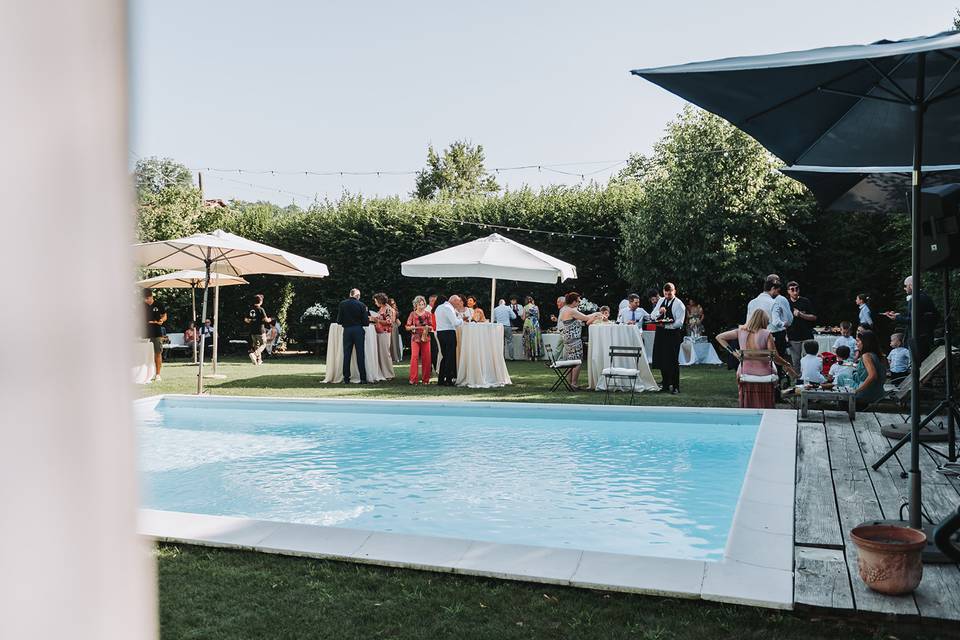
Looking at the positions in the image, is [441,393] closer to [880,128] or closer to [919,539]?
[880,128]

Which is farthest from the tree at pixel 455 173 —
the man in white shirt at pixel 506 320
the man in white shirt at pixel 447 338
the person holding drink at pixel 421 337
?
the man in white shirt at pixel 447 338

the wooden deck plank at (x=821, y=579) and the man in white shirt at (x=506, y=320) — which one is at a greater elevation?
the man in white shirt at (x=506, y=320)

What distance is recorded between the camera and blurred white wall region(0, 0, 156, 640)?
371 mm

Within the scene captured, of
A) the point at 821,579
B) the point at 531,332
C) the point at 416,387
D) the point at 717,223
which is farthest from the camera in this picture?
the point at 531,332

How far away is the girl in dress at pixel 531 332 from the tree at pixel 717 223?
2.47 m

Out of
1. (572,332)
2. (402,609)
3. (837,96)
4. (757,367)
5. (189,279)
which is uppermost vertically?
(837,96)

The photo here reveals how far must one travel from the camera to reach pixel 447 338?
1323 centimetres

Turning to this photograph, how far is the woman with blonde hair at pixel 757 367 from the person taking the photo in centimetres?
923

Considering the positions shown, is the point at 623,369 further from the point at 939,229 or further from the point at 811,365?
the point at 939,229

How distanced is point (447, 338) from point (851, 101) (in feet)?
28.0

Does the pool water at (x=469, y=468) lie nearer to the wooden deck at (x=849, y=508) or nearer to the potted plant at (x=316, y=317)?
the wooden deck at (x=849, y=508)

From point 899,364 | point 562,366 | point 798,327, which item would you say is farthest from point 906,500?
point 798,327

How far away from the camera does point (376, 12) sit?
14.0m

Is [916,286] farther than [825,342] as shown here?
No
